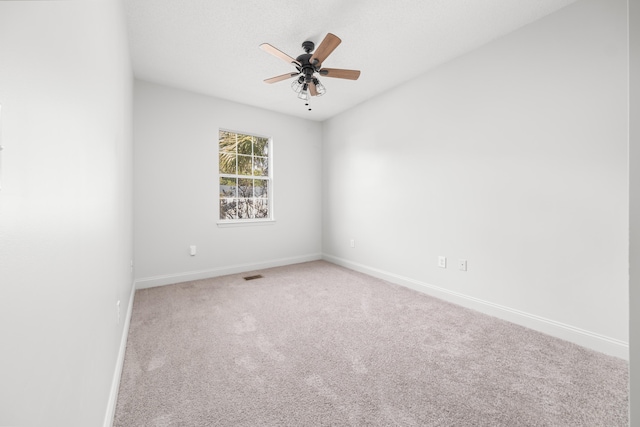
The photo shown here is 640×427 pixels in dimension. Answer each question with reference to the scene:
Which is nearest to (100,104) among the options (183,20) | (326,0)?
(183,20)

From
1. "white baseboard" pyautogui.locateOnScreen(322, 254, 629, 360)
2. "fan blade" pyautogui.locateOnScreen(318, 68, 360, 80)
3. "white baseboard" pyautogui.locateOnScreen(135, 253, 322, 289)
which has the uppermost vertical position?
"fan blade" pyautogui.locateOnScreen(318, 68, 360, 80)

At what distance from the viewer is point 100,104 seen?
125 cm

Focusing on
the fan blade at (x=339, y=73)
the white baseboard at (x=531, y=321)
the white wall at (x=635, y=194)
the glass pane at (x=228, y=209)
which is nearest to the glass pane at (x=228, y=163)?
the glass pane at (x=228, y=209)

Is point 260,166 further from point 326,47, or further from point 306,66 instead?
point 326,47

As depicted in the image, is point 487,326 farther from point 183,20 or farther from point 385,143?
point 183,20

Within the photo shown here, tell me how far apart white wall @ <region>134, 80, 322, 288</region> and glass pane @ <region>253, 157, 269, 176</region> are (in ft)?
0.54

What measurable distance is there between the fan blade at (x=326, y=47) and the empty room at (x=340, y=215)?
0.58 feet

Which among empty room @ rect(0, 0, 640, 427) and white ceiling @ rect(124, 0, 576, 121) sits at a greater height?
white ceiling @ rect(124, 0, 576, 121)

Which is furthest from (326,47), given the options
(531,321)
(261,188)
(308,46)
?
(531,321)

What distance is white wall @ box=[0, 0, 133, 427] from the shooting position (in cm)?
46

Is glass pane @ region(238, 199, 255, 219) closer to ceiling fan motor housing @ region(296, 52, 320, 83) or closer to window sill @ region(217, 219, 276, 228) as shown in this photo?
window sill @ region(217, 219, 276, 228)

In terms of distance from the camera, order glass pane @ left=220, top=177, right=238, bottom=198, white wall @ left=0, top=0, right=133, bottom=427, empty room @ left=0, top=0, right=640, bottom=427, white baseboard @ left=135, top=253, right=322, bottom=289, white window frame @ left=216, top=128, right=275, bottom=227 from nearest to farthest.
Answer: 1. white wall @ left=0, top=0, right=133, bottom=427
2. empty room @ left=0, top=0, right=640, bottom=427
3. white baseboard @ left=135, top=253, right=322, bottom=289
4. white window frame @ left=216, top=128, right=275, bottom=227
5. glass pane @ left=220, top=177, right=238, bottom=198

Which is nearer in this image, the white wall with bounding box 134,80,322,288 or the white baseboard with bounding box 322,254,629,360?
the white baseboard with bounding box 322,254,629,360

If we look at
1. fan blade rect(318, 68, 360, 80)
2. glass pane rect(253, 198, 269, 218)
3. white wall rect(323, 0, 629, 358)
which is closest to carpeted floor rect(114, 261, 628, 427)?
white wall rect(323, 0, 629, 358)
